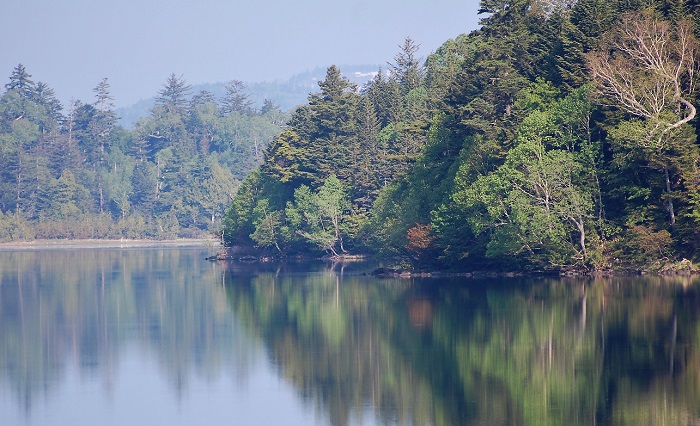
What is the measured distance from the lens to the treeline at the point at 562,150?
45.3 m

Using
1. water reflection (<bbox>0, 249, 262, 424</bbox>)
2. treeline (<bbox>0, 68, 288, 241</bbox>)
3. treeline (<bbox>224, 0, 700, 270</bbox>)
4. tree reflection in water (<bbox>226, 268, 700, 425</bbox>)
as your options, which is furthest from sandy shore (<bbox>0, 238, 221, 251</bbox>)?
tree reflection in water (<bbox>226, 268, 700, 425</bbox>)

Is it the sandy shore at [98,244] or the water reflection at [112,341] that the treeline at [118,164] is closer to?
the sandy shore at [98,244]

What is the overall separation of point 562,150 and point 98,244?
98.5m

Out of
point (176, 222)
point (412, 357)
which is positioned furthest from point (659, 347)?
point (176, 222)

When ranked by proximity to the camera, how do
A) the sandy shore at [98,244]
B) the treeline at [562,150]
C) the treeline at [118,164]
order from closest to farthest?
the treeline at [562,150] < the sandy shore at [98,244] < the treeline at [118,164]

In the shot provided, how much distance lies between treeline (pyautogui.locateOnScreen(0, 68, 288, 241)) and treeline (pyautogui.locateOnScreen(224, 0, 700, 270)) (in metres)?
77.0

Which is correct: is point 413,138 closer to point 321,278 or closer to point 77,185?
point 321,278

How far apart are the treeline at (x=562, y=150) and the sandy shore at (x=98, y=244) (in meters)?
71.8

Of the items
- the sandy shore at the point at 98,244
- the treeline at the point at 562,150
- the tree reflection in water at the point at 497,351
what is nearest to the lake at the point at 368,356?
the tree reflection in water at the point at 497,351

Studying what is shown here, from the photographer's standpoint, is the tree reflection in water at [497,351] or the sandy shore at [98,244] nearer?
the tree reflection in water at [497,351]

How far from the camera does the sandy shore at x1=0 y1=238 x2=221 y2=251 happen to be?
129 meters

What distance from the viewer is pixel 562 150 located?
1945 inches

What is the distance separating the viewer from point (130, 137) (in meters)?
173

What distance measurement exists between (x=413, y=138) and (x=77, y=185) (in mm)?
89890
